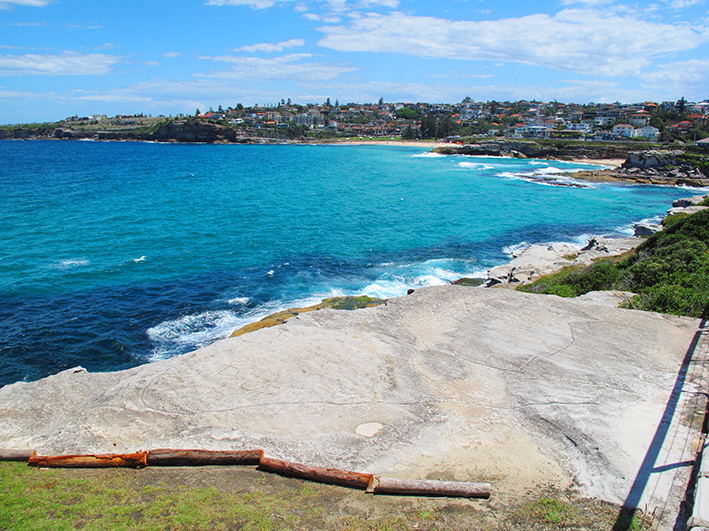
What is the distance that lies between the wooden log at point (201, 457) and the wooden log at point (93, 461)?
0.21 meters

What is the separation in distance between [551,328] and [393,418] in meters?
7.10

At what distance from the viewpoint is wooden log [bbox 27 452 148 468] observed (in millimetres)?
8219

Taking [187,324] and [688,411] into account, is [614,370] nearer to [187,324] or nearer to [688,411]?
[688,411]

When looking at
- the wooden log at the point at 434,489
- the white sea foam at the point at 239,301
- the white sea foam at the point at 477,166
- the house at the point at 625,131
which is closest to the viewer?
the wooden log at the point at 434,489

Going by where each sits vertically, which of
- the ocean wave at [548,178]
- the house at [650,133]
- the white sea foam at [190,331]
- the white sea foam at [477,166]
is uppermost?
the house at [650,133]

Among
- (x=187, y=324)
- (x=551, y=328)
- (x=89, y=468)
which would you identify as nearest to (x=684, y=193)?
(x=551, y=328)

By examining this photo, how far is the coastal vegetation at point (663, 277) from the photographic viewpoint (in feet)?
50.8

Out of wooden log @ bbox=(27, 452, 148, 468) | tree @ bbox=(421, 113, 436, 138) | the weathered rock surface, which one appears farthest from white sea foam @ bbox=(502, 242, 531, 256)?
tree @ bbox=(421, 113, 436, 138)

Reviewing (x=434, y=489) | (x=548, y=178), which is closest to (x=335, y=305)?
(x=434, y=489)

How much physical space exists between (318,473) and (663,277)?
1741cm

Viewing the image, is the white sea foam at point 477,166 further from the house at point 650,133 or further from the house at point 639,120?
the house at point 639,120

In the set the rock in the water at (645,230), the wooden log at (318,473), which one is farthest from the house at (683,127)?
the wooden log at (318,473)

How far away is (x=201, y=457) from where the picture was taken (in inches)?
328

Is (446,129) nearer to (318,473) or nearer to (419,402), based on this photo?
(419,402)
